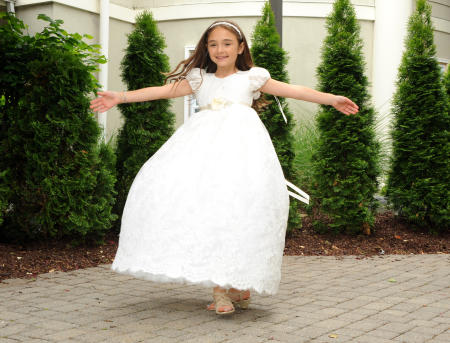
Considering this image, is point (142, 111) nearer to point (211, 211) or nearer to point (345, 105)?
point (345, 105)

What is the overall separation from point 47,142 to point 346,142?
3.51 meters

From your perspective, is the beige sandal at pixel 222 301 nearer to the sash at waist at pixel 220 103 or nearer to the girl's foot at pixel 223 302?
the girl's foot at pixel 223 302

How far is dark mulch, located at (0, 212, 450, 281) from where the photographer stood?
224 inches

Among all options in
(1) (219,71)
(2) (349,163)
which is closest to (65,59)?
(1) (219,71)

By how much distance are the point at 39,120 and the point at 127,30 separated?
5798mm

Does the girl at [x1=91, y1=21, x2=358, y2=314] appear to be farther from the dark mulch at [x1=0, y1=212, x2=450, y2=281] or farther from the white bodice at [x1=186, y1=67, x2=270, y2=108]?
the dark mulch at [x1=0, y1=212, x2=450, y2=281]

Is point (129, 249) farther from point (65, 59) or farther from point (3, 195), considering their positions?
point (65, 59)

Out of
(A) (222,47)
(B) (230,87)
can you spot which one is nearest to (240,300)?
(B) (230,87)

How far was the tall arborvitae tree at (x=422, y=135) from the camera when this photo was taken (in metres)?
7.43

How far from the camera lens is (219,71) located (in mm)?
4312

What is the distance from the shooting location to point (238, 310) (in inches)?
162

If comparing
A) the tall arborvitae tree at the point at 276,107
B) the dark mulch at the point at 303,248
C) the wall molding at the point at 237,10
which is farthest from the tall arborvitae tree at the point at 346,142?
the wall molding at the point at 237,10

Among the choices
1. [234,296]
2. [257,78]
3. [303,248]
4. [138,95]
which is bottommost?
[303,248]

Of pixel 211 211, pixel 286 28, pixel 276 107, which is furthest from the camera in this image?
pixel 286 28
